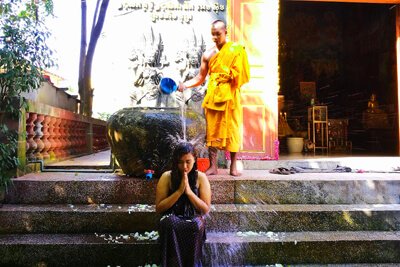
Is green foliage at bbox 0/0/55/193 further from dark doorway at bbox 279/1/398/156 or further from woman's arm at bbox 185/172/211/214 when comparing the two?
dark doorway at bbox 279/1/398/156

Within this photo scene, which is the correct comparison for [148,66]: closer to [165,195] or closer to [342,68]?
[165,195]

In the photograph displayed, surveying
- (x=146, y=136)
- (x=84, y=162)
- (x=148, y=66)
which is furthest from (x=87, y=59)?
(x=146, y=136)

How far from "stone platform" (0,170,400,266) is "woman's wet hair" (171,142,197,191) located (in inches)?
27.4

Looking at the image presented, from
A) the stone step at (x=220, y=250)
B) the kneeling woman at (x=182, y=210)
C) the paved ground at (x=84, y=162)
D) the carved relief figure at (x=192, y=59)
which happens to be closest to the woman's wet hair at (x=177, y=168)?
the kneeling woman at (x=182, y=210)

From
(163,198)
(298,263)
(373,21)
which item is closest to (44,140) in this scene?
(163,198)

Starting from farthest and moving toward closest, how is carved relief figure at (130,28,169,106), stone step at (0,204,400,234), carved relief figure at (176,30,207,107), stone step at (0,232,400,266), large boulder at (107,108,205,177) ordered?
carved relief figure at (130,28,169,106)
carved relief figure at (176,30,207,107)
large boulder at (107,108,205,177)
stone step at (0,204,400,234)
stone step at (0,232,400,266)

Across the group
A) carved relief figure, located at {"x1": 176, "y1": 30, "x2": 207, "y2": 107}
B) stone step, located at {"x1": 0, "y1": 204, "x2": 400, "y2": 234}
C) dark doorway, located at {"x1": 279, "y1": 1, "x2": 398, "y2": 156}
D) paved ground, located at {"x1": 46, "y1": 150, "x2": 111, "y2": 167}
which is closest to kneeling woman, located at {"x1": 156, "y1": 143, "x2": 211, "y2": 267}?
stone step, located at {"x1": 0, "y1": 204, "x2": 400, "y2": 234}

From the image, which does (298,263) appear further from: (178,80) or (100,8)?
(100,8)

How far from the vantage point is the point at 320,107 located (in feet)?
29.8

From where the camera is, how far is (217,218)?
3.34m

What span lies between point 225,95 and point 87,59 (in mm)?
7954

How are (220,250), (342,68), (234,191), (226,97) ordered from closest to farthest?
(220,250) → (234,191) → (226,97) → (342,68)

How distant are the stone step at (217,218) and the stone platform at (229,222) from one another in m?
0.01

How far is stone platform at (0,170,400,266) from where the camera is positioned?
2.94 m
